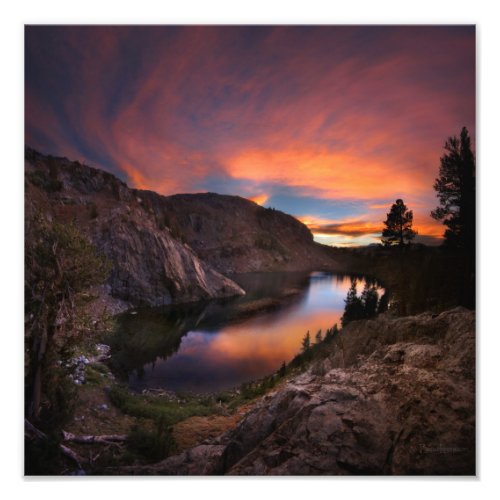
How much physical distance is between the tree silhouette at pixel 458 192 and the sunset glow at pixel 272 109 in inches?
8.6

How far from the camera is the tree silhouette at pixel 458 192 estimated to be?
20.3 feet

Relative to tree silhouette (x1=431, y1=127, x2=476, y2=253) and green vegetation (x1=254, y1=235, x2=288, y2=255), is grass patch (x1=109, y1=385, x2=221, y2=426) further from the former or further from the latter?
green vegetation (x1=254, y1=235, x2=288, y2=255)

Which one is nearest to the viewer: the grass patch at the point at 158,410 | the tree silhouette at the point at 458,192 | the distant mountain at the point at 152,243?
the tree silhouette at the point at 458,192

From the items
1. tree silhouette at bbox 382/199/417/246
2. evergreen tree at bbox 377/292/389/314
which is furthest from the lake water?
tree silhouette at bbox 382/199/417/246

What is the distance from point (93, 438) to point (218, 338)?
15013mm

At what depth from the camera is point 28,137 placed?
6.31 m

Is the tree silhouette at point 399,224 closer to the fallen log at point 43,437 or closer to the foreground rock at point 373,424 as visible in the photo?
the foreground rock at point 373,424

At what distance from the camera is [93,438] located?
5887mm

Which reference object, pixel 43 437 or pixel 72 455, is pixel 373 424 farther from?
pixel 43 437

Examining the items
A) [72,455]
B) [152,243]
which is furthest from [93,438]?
[152,243]

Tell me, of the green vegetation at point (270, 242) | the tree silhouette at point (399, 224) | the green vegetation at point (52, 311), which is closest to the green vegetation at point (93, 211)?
the green vegetation at point (270, 242)

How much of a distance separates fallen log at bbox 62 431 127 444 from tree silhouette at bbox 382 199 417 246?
320 inches

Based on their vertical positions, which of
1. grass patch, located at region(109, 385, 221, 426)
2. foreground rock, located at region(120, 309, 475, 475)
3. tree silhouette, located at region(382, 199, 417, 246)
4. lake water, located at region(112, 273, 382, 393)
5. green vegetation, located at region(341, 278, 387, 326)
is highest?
tree silhouette, located at region(382, 199, 417, 246)

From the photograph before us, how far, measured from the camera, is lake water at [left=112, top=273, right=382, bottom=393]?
14.1 m
